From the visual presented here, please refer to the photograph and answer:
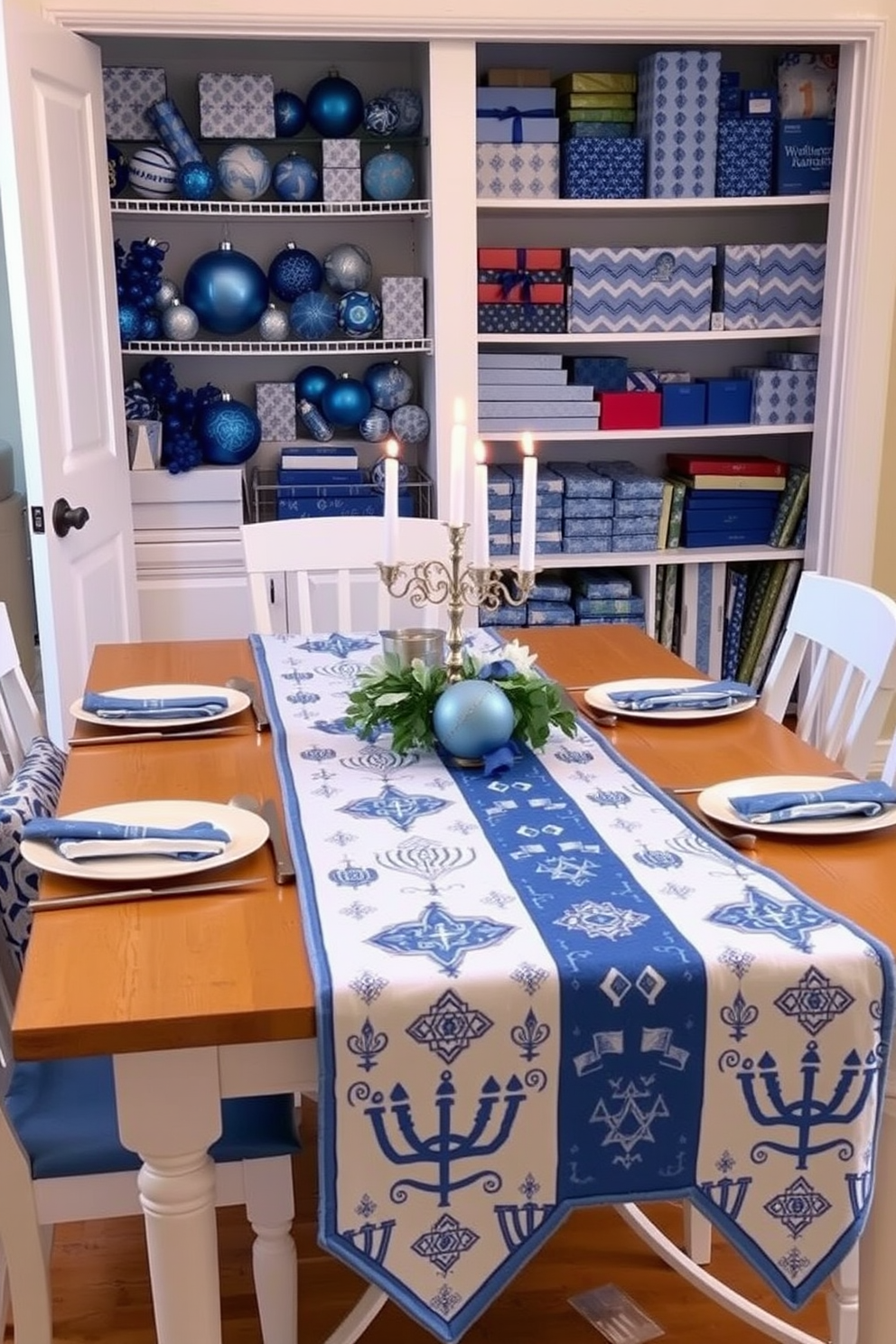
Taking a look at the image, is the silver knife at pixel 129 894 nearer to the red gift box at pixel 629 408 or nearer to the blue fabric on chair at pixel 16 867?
the blue fabric on chair at pixel 16 867

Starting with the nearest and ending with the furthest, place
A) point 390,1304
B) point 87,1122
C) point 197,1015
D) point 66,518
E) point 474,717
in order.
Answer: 1. point 197,1015
2. point 87,1122
3. point 474,717
4. point 390,1304
5. point 66,518

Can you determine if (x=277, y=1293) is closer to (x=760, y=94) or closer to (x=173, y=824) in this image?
(x=173, y=824)

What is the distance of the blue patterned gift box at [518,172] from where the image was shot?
350 centimetres

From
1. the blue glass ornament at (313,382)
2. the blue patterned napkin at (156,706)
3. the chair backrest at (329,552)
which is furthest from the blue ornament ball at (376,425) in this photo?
the blue patterned napkin at (156,706)

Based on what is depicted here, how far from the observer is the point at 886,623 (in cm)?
192

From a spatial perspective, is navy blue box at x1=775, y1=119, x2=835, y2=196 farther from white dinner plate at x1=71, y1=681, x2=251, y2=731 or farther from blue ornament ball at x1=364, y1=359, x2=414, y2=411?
white dinner plate at x1=71, y1=681, x2=251, y2=731

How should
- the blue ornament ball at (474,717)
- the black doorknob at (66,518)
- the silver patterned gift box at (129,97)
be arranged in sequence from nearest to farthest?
the blue ornament ball at (474,717), the black doorknob at (66,518), the silver patterned gift box at (129,97)

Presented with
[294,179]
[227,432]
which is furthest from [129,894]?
[294,179]

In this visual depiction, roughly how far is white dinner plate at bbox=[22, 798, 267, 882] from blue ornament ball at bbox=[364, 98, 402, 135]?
8.14 ft

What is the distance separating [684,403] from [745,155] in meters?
0.65

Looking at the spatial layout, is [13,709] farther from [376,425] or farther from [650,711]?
[376,425]

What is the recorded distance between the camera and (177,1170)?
1188 millimetres

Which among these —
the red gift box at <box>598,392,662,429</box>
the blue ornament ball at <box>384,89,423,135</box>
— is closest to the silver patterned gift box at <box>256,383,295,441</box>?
the blue ornament ball at <box>384,89,423,135</box>

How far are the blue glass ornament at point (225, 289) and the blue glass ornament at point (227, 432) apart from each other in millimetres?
219
